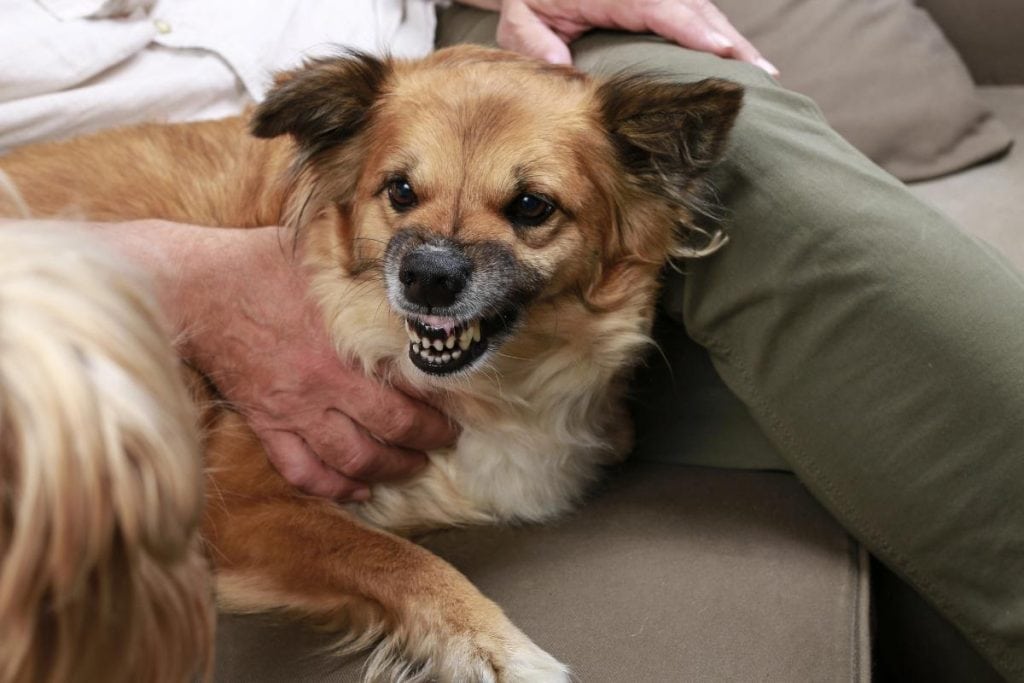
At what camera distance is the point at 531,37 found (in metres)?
1.39

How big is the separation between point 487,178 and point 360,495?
43cm

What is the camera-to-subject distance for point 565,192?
45.6 inches

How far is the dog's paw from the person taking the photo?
984mm

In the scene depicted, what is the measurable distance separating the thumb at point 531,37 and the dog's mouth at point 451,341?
16.9 inches

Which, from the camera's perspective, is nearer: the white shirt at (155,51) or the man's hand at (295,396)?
the man's hand at (295,396)

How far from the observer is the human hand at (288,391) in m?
1.18

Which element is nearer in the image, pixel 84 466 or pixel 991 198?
pixel 84 466

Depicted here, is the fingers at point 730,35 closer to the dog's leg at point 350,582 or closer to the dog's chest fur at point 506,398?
the dog's chest fur at point 506,398

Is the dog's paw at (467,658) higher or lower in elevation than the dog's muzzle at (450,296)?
lower

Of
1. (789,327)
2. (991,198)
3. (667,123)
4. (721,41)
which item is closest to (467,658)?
(789,327)

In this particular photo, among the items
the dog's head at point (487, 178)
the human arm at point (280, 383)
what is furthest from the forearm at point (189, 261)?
the dog's head at point (487, 178)

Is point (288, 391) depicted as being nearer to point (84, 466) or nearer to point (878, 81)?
point (84, 466)

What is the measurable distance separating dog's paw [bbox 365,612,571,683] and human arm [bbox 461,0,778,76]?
81cm

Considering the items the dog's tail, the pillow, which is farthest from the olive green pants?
the dog's tail
